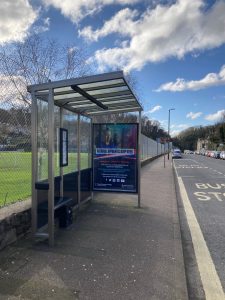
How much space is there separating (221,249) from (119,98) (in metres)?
3.55

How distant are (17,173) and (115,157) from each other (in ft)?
10.3

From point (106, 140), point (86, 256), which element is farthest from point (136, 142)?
point (86, 256)

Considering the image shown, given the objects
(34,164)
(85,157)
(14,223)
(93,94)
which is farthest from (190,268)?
(85,157)

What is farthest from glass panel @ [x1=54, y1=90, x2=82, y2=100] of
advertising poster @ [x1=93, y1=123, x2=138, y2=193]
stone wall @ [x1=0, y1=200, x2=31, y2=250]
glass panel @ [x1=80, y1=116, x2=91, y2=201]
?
advertising poster @ [x1=93, y1=123, x2=138, y2=193]

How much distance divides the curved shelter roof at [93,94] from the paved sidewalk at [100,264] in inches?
93.8

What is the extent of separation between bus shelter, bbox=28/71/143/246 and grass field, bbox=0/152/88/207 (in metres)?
0.03

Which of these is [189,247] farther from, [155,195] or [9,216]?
[155,195]

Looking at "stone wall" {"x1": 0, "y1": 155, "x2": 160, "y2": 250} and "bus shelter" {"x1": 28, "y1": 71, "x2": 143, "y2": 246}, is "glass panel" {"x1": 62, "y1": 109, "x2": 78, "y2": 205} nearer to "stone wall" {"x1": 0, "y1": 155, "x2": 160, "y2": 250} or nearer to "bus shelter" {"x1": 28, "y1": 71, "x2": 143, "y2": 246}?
"bus shelter" {"x1": 28, "y1": 71, "x2": 143, "y2": 246}

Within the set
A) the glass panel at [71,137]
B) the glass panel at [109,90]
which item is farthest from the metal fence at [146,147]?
the glass panel at [109,90]

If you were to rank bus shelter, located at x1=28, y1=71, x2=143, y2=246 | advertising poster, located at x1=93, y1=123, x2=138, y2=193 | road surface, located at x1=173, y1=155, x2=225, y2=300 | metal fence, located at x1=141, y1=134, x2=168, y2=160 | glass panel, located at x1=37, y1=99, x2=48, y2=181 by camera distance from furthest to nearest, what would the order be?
metal fence, located at x1=141, y1=134, x2=168, y2=160 → advertising poster, located at x1=93, y1=123, x2=138, y2=193 → glass panel, located at x1=37, y1=99, x2=48, y2=181 → bus shelter, located at x1=28, y1=71, x2=143, y2=246 → road surface, located at x1=173, y1=155, x2=225, y2=300

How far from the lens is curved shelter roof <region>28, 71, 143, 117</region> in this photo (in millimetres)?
5133

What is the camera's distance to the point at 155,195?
34.8 ft

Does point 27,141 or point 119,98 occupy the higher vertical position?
point 119,98

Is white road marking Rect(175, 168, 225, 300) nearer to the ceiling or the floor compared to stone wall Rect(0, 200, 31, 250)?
nearer to the floor
